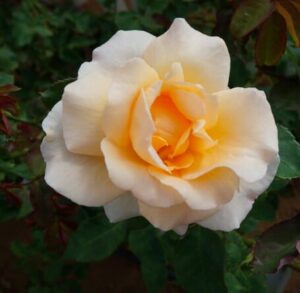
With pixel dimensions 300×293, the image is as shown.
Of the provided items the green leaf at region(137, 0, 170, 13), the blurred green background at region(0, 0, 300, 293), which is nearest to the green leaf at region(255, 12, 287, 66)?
the blurred green background at region(0, 0, 300, 293)

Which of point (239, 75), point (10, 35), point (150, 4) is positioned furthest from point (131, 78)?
point (10, 35)

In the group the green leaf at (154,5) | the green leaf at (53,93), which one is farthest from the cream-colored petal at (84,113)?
the green leaf at (154,5)

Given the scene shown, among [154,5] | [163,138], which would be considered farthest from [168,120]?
[154,5]

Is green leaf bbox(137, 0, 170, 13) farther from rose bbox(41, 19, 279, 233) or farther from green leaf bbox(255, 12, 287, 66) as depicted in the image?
rose bbox(41, 19, 279, 233)

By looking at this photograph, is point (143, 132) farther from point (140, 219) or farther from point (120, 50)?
point (140, 219)

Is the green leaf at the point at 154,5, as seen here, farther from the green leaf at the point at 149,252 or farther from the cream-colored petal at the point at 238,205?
the cream-colored petal at the point at 238,205
